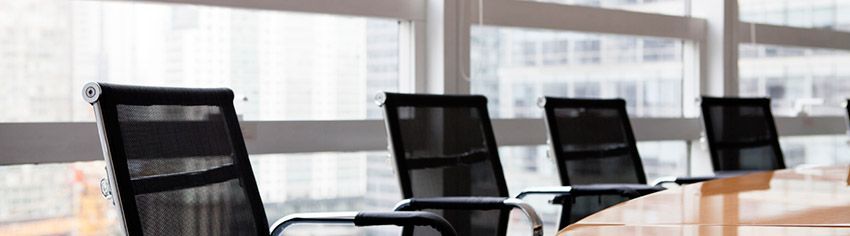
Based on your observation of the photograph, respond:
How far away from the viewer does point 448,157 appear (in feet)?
10.6

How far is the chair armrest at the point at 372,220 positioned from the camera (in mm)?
2361

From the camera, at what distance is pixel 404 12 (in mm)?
4047

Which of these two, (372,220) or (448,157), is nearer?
(372,220)

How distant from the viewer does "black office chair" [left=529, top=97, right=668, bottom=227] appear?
3582 mm

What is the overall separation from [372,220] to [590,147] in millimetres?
1512

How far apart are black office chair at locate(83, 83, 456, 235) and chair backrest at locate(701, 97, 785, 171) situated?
2.24 meters

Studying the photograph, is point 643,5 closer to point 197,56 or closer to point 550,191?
point 550,191

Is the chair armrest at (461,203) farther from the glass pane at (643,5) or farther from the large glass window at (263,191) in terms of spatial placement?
the glass pane at (643,5)

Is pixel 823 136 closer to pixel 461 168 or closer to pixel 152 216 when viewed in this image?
pixel 461 168

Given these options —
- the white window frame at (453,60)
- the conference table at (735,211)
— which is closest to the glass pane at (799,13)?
the white window frame at (453,60)

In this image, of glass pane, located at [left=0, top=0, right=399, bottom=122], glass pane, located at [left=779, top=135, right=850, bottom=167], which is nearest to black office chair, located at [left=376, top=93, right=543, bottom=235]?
glass pane, located at [left=0, top=0, right=399, bottom=122]

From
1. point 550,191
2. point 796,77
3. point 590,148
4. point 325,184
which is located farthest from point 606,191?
point 796,77

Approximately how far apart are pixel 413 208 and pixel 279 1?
104 centimetres

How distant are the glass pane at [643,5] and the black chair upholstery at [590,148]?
3.22ft
